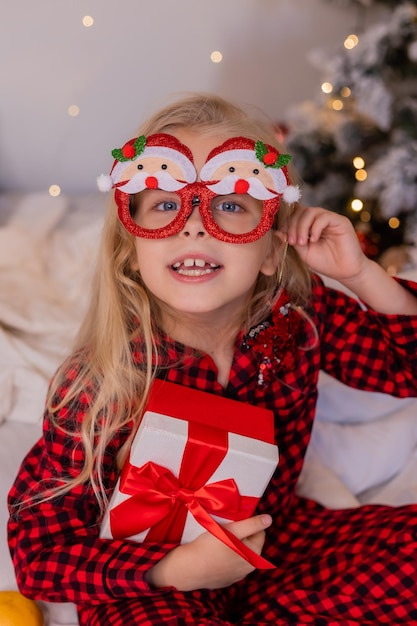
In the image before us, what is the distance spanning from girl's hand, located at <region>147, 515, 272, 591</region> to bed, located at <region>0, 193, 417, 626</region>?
0.26m

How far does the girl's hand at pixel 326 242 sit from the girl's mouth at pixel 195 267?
17 cm

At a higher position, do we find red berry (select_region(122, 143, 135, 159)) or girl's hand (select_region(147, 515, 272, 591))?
red berry (select_region(122, 143, 135, 159))

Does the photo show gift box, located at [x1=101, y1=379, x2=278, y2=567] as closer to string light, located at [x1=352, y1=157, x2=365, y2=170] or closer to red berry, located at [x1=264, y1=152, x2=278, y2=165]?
red berry, located at [x1=264, y1=152, x2=278, y2=165]

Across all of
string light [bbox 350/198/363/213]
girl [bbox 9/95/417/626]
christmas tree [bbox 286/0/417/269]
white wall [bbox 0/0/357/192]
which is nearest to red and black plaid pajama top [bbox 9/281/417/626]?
girl [bbox 9/95/417/626]

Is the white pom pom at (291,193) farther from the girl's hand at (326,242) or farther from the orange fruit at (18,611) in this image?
the orange fruit at (18,611)

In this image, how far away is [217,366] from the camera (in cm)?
115

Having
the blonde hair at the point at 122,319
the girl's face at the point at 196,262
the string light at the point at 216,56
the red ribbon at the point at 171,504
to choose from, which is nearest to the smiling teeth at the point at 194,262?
the girl's face at the point at 196,262

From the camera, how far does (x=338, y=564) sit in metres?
1.09

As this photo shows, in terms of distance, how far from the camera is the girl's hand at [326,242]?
3.78 ft

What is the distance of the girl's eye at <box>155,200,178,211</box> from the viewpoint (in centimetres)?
107

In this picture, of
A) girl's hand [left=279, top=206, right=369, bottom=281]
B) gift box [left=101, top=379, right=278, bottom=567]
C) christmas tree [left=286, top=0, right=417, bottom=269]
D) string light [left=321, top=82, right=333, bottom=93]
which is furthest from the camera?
string light [left=321, top=82, right=333, bottom=93]

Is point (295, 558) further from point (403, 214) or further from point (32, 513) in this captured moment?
point (403, 214)

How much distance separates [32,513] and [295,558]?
394mm

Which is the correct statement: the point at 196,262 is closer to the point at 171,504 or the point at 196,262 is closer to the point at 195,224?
the point at 195,224
